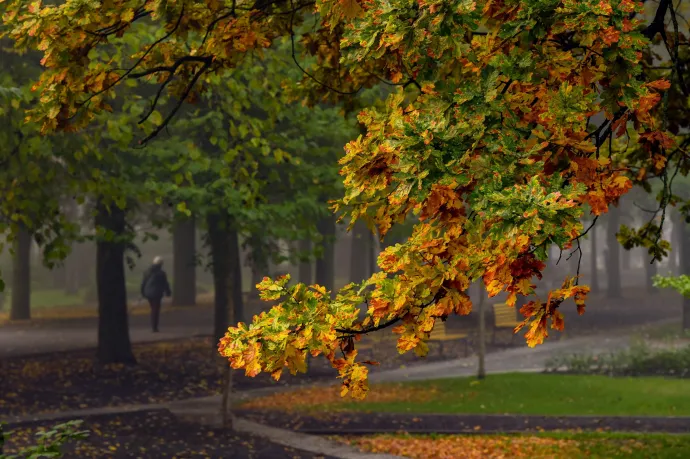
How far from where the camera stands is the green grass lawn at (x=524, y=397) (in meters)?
16.2

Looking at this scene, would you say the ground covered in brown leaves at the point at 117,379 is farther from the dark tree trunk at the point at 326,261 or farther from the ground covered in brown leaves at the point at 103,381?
the dark tree trunk at the point at 326,261

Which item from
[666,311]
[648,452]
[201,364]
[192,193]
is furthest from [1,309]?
[648,452]

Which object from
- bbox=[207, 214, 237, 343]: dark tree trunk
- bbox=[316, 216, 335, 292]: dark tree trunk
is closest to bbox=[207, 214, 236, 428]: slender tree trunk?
bbox=[207, 214, 237, 343]: dark tree trunk

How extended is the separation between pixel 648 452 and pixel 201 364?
487 inches

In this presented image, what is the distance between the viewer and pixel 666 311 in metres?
36.3

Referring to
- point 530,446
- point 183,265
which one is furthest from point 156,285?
point 530,446

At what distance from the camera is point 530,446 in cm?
1238

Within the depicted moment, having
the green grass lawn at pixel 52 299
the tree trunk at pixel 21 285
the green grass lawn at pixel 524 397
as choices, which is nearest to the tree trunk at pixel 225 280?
the green grass lawn at pixel 524 397

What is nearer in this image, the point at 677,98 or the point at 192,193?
the point at 677,98

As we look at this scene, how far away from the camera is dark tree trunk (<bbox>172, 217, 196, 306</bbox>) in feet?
116

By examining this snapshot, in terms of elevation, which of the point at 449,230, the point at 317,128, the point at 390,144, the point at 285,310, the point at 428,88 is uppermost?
the point at 317,128

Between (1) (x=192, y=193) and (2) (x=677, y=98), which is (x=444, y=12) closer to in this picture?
(2) (x=677, y=98)

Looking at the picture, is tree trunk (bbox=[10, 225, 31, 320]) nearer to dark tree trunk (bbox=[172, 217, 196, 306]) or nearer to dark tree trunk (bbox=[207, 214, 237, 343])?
dark tree trunk (bbox=[172, 217, 196, 306])

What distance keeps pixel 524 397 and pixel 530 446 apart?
16.2ft
